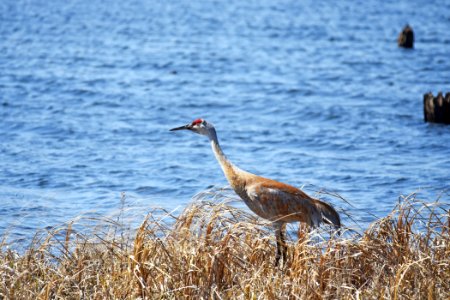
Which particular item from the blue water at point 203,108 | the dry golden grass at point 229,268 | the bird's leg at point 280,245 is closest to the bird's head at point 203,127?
the dry golden grass at point 229,268

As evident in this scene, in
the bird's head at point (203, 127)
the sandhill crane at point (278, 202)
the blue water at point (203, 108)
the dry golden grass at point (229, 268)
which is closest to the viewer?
the dry golden grass at point (229, 268)

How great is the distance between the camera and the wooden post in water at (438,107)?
50.7 ft

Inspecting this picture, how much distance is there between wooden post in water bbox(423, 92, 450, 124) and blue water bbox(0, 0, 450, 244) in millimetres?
298

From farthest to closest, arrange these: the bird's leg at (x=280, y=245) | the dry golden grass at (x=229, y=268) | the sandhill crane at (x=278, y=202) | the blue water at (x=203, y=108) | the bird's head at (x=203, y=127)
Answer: the blue water at (x=203, y=108) → the bird's head at (x=203, y=127) → the sandhill crane at (x=278, y=202) → the bird's leg at (x=280, y=245) → the dry golden grass at (x=229, y=268)

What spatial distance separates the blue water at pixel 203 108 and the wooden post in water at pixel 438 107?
298mm

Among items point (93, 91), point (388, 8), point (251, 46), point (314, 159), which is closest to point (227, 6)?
point (388, 8)

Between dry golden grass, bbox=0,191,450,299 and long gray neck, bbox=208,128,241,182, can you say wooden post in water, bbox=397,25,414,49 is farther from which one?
dry golden grass, bbox=0,191,450,299

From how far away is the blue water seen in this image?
1156cm

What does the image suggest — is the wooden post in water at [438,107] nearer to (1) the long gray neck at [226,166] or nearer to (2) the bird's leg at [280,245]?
(1) the long gray neck at [226,166]

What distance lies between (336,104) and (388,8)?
64.0ft

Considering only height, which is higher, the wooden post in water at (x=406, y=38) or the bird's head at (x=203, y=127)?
the wooden post in water at (x=406, y=38)

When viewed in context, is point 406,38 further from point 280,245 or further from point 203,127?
point 280,245

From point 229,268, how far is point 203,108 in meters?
11.2

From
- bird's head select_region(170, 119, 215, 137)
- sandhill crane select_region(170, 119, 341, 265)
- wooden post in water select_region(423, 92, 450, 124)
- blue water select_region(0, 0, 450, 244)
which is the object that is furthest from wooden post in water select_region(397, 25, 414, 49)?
sandhill crane select_region(170, 119, 341, 265)
